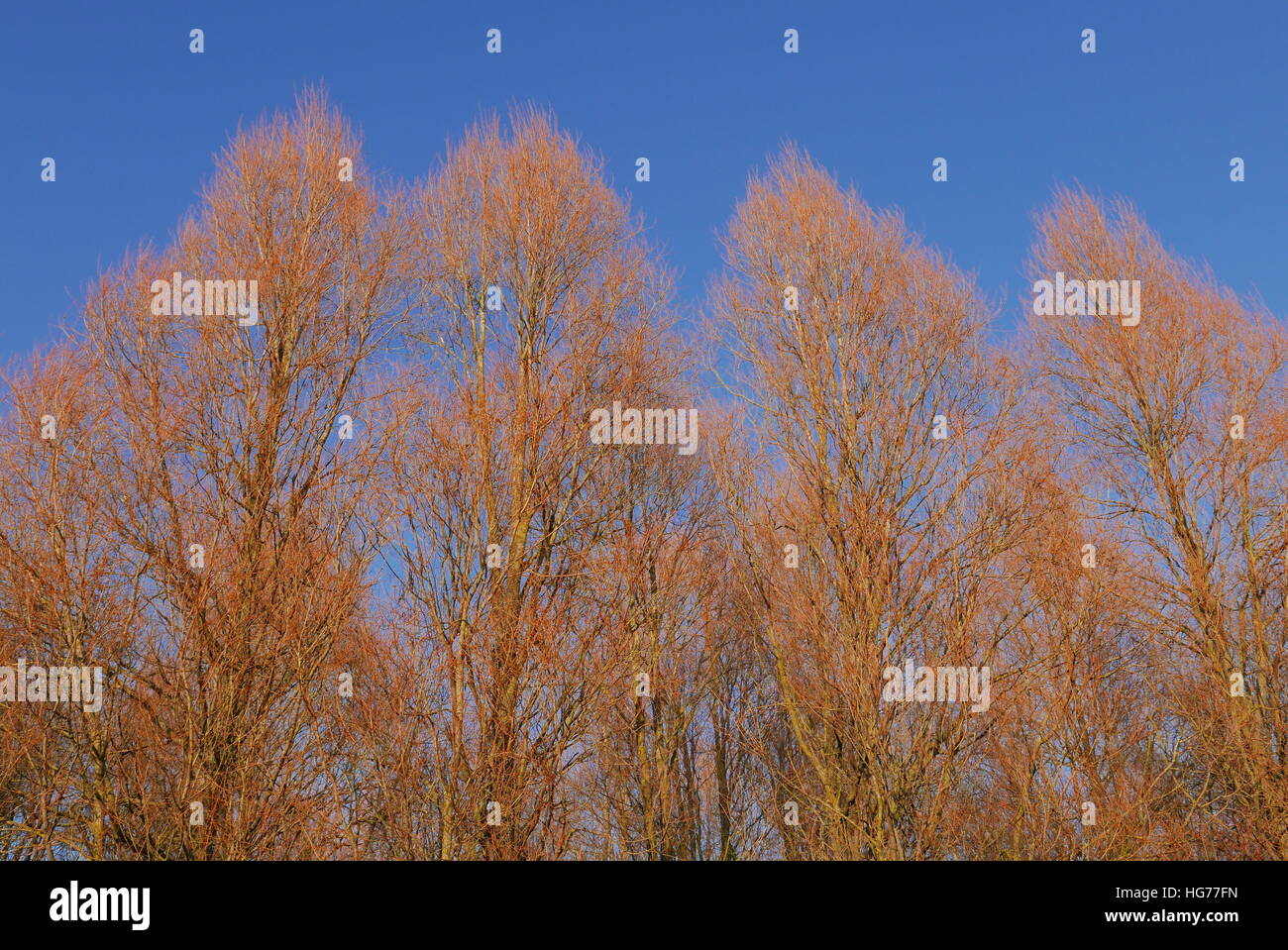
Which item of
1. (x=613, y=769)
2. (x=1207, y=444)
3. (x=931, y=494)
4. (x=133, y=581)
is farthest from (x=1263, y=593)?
(x=133, y=581)

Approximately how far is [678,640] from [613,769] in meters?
2.93

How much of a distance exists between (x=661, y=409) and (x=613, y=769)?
6.72m

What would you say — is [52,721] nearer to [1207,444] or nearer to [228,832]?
[228,832]

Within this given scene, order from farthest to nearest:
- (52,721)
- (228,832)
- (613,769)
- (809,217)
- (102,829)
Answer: (613,769) < (809,217) < (52,721) < (102,829) < (228,832)

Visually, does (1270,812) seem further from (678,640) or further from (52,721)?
(52,721)

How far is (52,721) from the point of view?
51.9 ft

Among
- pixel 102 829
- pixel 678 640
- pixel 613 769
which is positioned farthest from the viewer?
pixel 678 640

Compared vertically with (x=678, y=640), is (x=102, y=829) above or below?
below

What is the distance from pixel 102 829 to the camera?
14.3 m

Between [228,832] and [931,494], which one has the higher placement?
[931,494]
